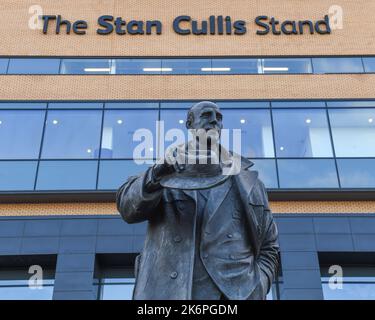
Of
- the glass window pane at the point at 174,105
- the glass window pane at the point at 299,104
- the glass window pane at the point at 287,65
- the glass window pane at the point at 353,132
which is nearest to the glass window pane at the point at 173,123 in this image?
the glass window pane at the point at 174,105

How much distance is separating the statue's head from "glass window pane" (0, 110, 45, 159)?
1595 centimetres

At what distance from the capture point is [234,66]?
2150 cm

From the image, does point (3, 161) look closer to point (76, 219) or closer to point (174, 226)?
point (76, 219)

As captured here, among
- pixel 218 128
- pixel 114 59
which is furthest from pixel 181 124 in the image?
pixel 218 128

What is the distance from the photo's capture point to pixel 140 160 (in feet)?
61.1

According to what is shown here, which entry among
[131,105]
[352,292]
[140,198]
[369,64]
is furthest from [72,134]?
[140,198]

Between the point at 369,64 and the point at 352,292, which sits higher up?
the point at 369,64

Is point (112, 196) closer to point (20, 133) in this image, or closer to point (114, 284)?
point (114, 284)

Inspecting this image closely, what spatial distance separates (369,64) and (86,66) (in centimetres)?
1205

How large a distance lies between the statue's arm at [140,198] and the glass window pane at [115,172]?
14608 millimetres

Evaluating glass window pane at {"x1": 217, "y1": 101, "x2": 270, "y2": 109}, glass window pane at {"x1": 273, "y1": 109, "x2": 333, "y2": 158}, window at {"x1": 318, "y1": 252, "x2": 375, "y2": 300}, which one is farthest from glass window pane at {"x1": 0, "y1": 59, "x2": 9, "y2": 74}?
window at {"x1": 318, "y1": 252, "x2": 375, "y2": 300}

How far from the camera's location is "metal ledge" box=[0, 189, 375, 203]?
1764 centimetres

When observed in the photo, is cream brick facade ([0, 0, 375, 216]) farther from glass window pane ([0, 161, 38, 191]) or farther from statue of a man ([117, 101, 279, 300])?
statue of a man ([117, 101, 279, 300])
